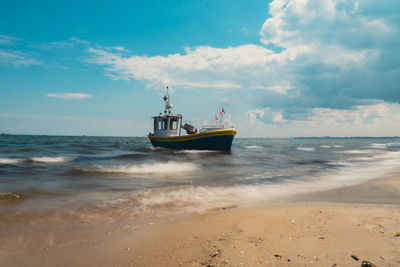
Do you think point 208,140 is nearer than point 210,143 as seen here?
Yes

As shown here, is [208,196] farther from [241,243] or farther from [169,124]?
[169,124]

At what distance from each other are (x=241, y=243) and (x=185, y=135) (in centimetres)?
2512

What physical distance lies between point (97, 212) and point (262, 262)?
4.14 metres

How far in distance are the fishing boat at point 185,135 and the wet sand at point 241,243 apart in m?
22.1

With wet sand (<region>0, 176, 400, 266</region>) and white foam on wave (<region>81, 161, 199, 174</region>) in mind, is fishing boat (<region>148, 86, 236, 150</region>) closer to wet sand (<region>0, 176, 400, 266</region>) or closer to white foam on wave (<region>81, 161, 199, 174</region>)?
white foam on wave (<region>81, 161, 199, 174</region>)

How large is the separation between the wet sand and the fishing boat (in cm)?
2210

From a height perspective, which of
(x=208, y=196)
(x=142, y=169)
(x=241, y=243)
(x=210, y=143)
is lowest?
(x=142, y=169)

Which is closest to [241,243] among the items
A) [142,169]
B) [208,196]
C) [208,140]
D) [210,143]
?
[208,196]

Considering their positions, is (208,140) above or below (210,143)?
above

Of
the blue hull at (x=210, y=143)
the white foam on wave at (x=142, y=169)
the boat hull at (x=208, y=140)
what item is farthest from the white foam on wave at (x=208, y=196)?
the blue hull at (x=210, y=143)

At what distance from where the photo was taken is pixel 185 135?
28266 mm

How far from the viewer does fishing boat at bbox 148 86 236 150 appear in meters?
27.0

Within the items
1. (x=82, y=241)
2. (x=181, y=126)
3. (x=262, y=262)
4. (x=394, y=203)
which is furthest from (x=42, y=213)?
(x=181, y=126)

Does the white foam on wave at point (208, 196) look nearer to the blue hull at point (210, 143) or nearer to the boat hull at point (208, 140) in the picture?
the boat hull at point (208, 140)
